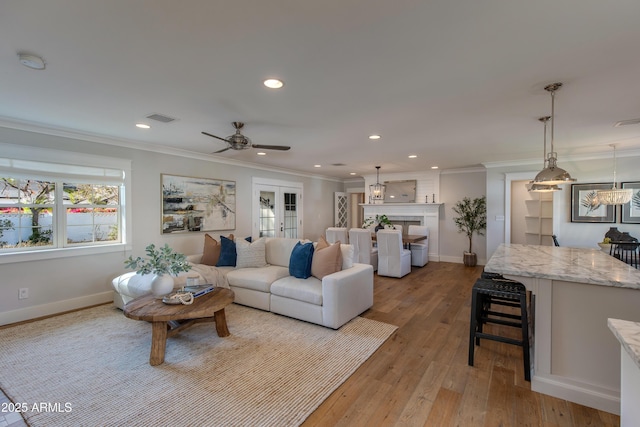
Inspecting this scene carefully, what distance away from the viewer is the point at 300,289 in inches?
132

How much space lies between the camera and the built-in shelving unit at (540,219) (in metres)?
6.26

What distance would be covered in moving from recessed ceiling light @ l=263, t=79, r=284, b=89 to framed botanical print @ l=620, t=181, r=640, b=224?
6070 mm

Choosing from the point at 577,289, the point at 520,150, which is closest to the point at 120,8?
the point at 577,289

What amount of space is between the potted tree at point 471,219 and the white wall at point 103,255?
5.17m

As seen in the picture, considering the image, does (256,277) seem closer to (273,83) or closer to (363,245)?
(273,83)

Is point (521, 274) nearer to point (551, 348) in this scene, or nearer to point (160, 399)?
point (551, 348)

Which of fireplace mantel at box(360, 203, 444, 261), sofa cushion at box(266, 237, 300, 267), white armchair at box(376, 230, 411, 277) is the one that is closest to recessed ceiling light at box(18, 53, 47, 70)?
sofa cushion at box(266, 237, 300, 267)

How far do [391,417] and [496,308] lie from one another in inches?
117

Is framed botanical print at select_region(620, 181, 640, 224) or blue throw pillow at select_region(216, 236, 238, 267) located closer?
blue throw pillow at select_region(216, 236, 238, 267)

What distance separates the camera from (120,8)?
1.43m

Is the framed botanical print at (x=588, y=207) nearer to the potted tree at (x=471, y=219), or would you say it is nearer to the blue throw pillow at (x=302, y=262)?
the potted tree at (x=471, y=219)

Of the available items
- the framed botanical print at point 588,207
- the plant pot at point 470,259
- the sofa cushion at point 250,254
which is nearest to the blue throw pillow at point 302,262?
the sofa cushion at point 250,254

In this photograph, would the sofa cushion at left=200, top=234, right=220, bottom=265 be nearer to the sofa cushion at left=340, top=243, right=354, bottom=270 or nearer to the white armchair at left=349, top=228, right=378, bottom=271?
the sofa cushion at left=340, top=243, right=354, bottom=270

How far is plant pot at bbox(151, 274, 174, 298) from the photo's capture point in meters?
2.85
